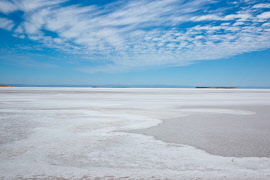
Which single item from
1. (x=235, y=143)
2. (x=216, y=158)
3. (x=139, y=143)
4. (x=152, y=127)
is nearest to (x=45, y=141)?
(x=139, y=143)

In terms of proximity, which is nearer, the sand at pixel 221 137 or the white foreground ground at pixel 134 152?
the white foreground ground at pixel 134 152

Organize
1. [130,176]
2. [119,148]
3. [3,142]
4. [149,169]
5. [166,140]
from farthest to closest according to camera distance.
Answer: [166,140] < [3,142] < [119,148] < [149,169] < [130,176]

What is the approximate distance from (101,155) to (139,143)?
102cm

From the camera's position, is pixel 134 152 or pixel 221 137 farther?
pixel 221 137

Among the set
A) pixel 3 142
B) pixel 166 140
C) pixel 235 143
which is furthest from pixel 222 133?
pixel 3 142

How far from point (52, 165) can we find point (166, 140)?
2450mm

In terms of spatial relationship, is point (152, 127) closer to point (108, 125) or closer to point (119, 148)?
point (108, 125)

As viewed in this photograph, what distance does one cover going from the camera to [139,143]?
→ 4.38 m

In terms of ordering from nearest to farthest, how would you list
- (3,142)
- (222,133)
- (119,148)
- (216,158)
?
(216,158)
(119,148)
(3,142)
(222,133)

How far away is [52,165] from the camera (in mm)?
3145

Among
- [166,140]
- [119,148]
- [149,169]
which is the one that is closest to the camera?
[149,169]

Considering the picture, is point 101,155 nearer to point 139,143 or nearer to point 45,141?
point 139,143

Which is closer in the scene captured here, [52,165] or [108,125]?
[52,165]

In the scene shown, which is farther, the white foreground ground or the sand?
the sand
